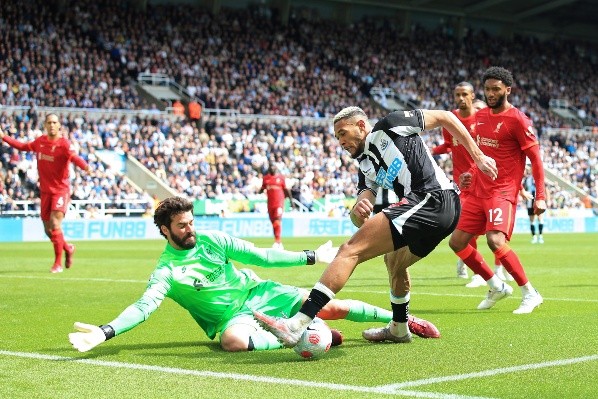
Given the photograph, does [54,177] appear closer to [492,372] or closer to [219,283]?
[219,283]

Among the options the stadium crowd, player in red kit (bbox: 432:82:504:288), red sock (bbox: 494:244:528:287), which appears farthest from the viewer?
the stadium crowd

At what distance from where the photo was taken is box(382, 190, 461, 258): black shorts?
646 centimetres

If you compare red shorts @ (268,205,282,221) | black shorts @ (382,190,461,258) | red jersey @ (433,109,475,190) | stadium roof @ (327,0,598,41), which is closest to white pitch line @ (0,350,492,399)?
black shorts @ (382,190,461,258)

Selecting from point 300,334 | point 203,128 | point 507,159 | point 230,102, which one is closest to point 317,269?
point 507,159

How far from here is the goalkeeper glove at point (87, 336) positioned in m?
6.03

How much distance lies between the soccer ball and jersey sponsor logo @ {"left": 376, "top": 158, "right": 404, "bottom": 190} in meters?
1.18

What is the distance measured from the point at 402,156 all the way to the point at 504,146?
146 inches

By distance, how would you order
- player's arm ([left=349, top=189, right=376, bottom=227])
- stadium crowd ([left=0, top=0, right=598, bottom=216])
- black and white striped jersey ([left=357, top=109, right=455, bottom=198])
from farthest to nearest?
stadium crowd ([left=0, top=0, right=598, bottom=216]) < player's arm ([left=349, top=189, right=376, bottom=227]) < black and white striped jersey ([left=357, top=109, right=455, bottom=198])

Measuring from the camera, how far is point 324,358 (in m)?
6.47

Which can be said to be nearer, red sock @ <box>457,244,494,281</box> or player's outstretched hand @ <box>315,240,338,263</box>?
player's outstretched hand @ <box>315,240,338,263</box>

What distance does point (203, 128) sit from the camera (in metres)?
39.8

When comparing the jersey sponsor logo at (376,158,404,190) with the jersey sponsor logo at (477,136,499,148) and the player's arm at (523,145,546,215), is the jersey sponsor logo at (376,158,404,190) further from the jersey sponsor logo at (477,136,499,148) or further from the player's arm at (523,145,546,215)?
the jersey sponsor logo at (477,136,499,148)

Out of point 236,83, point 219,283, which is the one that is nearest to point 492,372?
point 219,283

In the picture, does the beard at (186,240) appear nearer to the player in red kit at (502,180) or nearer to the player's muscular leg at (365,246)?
the player's muscular leg at (365,246)
